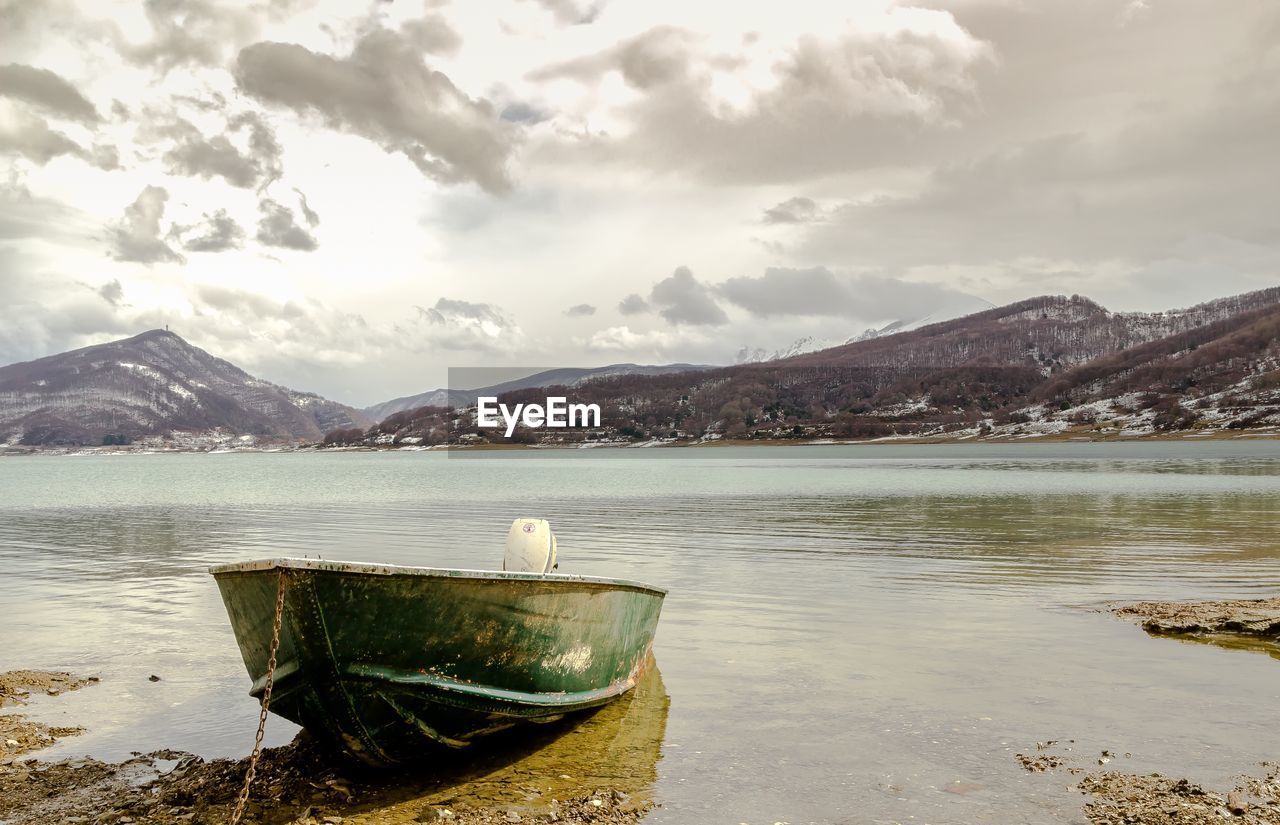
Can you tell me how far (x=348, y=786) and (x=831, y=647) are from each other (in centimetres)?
855

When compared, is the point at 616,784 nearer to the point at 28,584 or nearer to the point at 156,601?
the point at 156,601

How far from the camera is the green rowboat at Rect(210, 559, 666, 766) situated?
26.5 feet

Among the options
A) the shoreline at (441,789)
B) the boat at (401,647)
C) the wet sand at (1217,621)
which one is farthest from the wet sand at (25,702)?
the wet sand at (1217,621)

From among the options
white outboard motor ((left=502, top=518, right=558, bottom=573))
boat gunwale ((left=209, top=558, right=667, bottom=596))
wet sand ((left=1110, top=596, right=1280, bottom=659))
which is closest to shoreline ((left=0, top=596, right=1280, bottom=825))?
boat gunwale ((left=209, top=558, right=667, bottom=596))

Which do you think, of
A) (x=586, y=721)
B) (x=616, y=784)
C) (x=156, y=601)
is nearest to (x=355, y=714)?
(x=616, y=784)

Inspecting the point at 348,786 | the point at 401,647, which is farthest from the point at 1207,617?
the point at 348,786

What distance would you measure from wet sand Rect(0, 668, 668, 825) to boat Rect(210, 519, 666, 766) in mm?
387

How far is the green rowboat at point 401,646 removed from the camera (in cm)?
808

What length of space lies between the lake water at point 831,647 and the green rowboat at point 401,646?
1643 millimetres

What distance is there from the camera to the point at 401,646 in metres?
8.37

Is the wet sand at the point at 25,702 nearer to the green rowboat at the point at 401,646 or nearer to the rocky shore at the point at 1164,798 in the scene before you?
the green rowboat at the point at 401,646

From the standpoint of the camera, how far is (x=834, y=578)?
22609 mm

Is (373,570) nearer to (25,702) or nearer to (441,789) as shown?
(441,789)

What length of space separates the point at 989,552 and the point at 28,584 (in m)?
27.0
